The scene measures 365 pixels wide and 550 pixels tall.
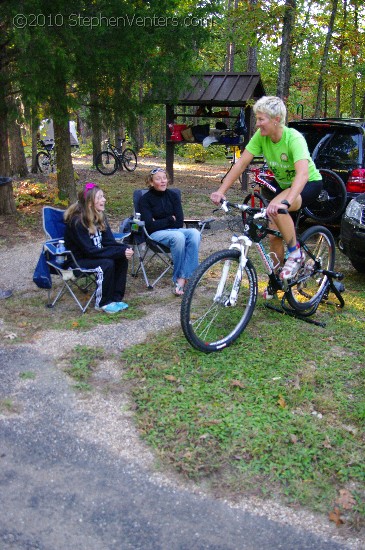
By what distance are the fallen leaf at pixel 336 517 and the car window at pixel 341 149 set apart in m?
6.21

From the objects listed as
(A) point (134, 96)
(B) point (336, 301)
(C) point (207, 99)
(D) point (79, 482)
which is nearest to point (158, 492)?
(D) point (79, 482)

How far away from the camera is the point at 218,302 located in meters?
4.35

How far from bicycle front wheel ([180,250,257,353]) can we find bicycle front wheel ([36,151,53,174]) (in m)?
12.5

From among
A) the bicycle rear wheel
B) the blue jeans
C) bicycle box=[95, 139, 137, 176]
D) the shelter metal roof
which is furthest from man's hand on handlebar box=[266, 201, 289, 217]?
bicycle box=[95, 139, 137, 176]

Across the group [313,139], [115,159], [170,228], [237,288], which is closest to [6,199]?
[170,228]

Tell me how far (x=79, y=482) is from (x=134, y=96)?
7849mm

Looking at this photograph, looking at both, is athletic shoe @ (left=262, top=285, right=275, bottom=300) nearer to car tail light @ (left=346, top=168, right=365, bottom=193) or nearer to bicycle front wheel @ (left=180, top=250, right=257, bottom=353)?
bicycle front wheel @ (left=180, top=250, right=257, bottom=353)

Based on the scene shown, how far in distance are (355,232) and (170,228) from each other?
207 centimetres

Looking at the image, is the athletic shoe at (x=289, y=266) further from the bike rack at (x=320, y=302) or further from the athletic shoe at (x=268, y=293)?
the athletic shoe at (x=268, y=293)

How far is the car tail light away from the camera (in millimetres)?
7685

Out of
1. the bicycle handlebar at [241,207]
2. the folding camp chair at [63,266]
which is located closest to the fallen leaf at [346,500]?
the bicycle handlebar at [241,207]

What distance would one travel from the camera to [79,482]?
2902mm

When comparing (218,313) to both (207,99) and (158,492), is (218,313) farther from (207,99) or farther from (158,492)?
(207,99)

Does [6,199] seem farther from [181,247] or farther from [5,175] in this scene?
[181,247]
